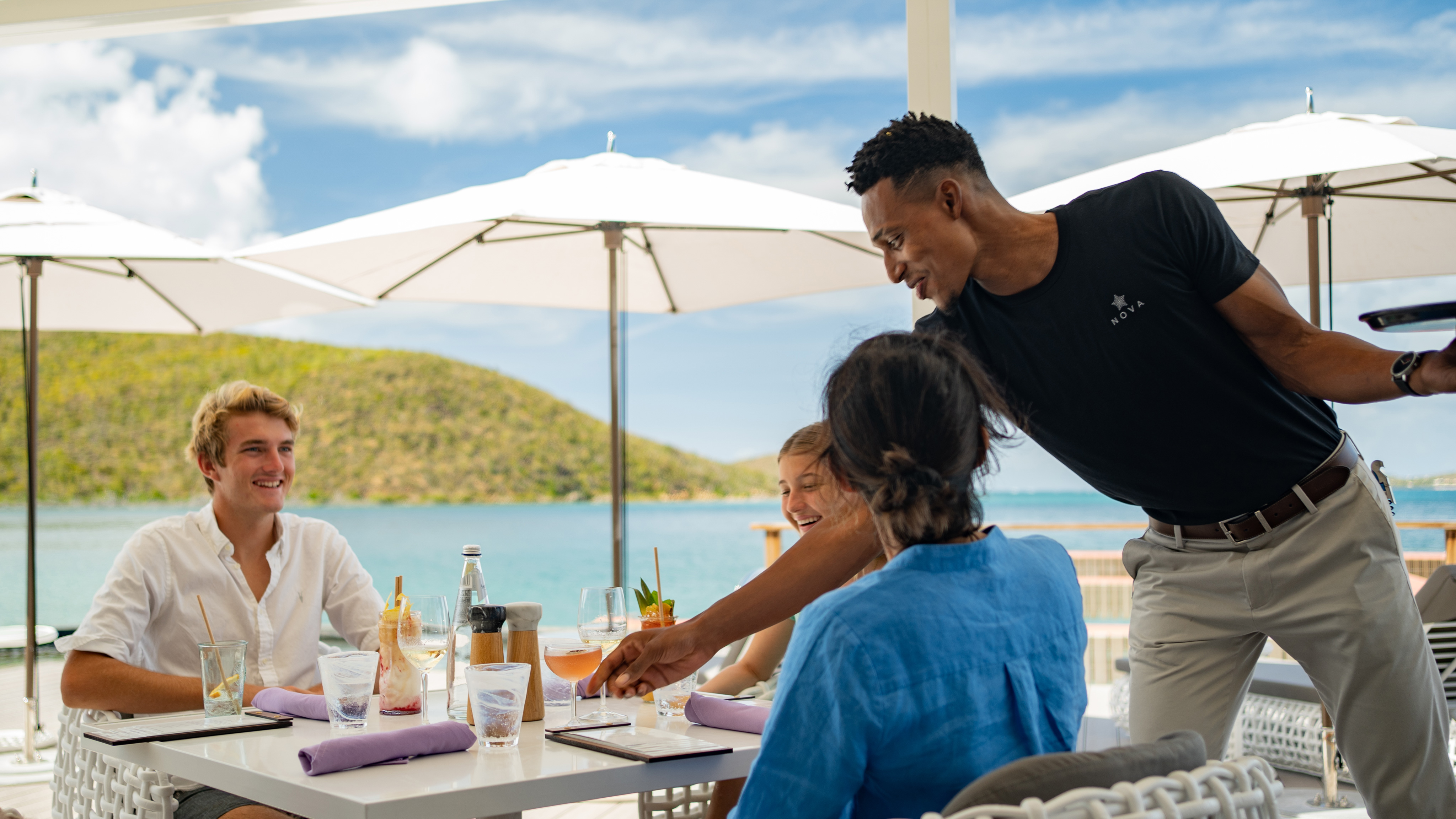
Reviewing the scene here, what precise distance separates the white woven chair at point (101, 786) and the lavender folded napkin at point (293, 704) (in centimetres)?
18

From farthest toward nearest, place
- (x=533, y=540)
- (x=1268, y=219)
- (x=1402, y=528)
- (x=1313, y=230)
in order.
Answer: (x=533, y=540), (x=1402, y=528), (x=1268, y=219), (x=1313, y=230)

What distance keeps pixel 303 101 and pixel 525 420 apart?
463 inches

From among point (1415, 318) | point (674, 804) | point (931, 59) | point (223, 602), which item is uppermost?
point (931, 59)

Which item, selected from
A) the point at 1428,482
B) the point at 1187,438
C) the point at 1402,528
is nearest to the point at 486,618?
the point at 1187,438

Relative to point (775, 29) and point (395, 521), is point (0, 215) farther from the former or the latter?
point (775, 29)

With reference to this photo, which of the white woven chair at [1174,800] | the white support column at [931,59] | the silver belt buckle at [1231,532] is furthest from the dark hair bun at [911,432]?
the white support column at [931,59]

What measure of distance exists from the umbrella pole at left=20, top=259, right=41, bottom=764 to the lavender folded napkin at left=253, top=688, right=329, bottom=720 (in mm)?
3085

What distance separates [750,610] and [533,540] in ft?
93.8

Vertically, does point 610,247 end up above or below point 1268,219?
below

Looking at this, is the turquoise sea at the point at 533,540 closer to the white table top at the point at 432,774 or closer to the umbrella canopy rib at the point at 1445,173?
the umbrella canopy rib at the point at 1445,173

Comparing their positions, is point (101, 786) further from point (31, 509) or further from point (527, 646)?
point (31, 509)

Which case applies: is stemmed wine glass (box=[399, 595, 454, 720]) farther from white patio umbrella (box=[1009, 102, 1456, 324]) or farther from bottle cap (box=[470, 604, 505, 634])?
white patio umbrella (box=[1009, 102, 1456, 324])

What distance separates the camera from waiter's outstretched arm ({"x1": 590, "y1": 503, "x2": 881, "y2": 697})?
1499 mm

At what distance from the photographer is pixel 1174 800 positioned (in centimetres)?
85
